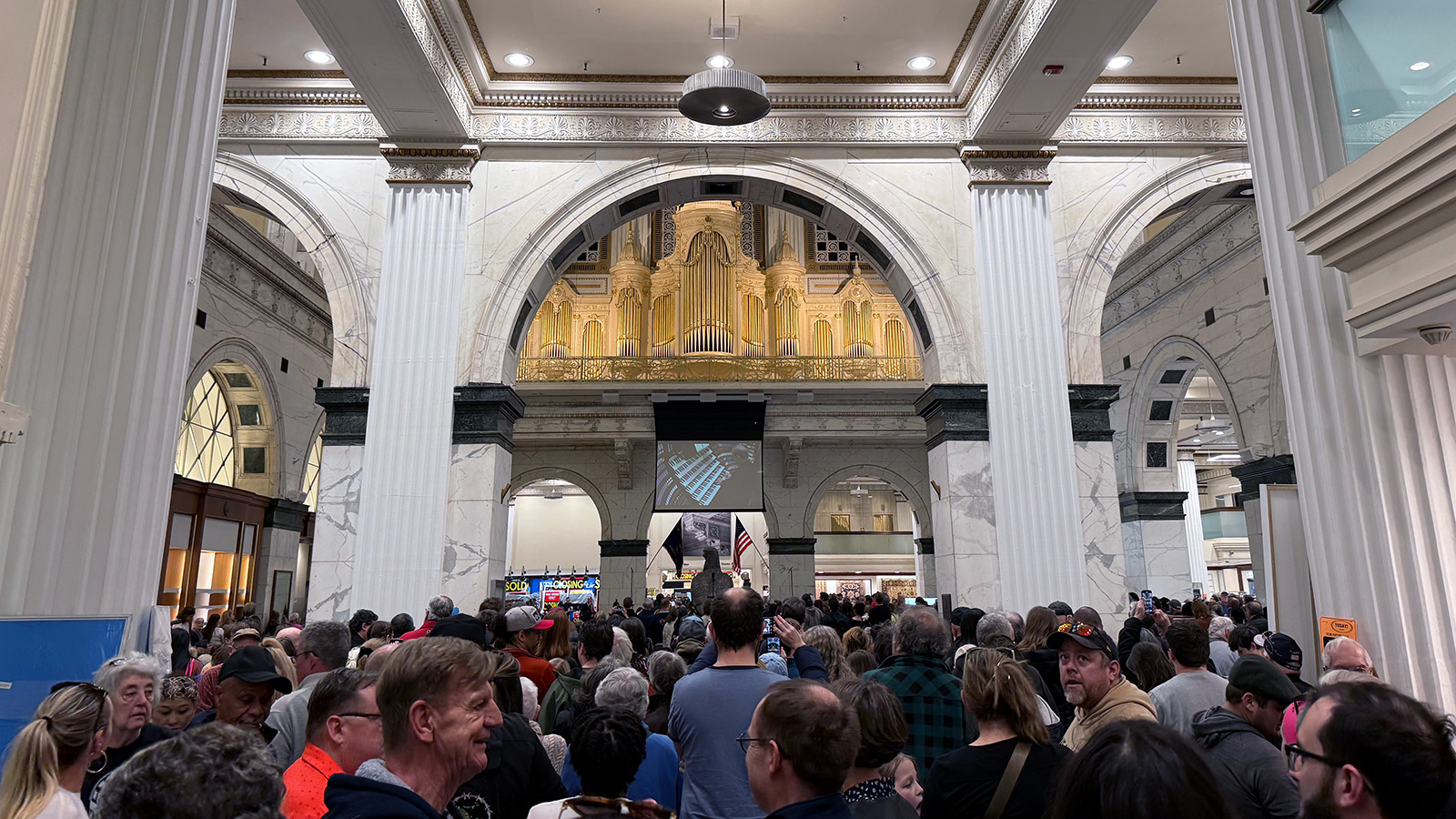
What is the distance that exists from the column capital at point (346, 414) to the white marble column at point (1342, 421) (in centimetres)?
733

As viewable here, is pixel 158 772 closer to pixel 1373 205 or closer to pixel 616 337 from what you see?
pixel 1373 205

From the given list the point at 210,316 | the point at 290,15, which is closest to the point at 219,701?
the point at 290,15

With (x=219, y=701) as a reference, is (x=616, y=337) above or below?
above

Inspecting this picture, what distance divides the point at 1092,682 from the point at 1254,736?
0.48 m

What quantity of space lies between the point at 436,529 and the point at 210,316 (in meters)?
7.16

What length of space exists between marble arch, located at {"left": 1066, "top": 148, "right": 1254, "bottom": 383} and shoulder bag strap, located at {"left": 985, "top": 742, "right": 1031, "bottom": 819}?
6.96 m

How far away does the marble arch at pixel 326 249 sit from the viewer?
8.40 metres

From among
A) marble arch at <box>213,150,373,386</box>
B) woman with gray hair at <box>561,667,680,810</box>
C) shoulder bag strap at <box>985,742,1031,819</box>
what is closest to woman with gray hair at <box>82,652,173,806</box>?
woman with gray hair at <box>561,667,680,810</box>

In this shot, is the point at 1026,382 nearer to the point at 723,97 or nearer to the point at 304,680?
the point at 723,97

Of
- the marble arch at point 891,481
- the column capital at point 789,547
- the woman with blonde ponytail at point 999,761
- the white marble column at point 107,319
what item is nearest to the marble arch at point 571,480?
the column capital at point 789,547

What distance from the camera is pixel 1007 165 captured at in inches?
342

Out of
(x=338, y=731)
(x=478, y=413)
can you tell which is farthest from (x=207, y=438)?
(x=338, y=731)

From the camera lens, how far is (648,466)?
677 inches

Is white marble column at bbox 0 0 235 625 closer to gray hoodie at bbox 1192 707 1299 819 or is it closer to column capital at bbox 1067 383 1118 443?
gray hoodie at bbox 1192 707 1299 819
